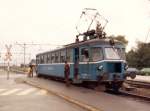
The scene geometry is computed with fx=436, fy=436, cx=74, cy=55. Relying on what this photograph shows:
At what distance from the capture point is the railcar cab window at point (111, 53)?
2549 cm

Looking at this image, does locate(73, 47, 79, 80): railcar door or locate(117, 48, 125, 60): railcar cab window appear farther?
locate(73, 47, 79, 80): railcar door

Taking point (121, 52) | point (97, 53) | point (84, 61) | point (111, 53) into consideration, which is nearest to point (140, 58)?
point (84, 61)

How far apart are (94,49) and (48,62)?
13.8 m

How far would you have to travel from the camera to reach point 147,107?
16.4 m

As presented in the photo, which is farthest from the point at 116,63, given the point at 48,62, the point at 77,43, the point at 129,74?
the point at 48,62

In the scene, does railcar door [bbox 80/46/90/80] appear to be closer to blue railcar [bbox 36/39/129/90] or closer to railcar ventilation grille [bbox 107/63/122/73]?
blue railcar [bbox 36/39/129/90]

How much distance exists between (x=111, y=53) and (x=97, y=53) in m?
0.83

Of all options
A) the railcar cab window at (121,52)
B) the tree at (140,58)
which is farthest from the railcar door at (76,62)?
the tree at (140,58)

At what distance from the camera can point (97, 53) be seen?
Answer: 84.6ft

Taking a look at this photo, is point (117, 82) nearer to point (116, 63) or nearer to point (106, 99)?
point (116, 63)

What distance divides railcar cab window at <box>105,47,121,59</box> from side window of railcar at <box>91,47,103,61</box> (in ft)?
1.16

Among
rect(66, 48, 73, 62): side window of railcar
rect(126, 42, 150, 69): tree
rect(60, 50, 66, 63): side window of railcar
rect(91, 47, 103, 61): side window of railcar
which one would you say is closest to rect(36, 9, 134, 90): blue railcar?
rect(91, 47, 103, 61): side window of railcar

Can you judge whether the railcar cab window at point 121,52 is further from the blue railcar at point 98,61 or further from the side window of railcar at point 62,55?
the side window of railcar at point 62,55

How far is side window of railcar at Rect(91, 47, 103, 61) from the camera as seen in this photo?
25.6m
